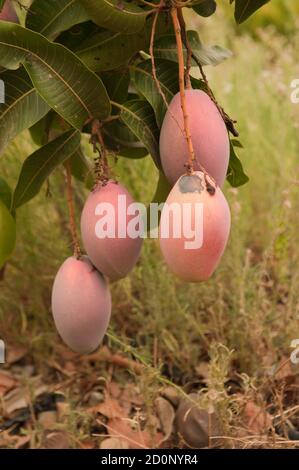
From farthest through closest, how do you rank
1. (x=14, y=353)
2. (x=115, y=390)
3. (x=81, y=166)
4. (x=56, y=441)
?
(x=14, y=353), (x=115, y=390), (x=56, y=441), (x=81, y=166)

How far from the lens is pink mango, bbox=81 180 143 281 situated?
0.75 metres

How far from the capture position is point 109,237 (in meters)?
0.76

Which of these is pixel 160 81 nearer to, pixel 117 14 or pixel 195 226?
pixel 117 14

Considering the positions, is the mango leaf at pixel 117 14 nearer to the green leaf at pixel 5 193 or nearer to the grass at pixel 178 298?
the green leaf at pixel 5 193

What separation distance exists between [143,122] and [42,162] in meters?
0.14

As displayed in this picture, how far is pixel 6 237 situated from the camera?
0.84 meters

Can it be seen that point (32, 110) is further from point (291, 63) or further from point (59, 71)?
point (291, 63)

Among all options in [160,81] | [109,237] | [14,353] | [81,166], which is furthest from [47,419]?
[160,81]

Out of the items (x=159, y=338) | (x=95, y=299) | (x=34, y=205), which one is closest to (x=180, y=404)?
(x=159, y=338)

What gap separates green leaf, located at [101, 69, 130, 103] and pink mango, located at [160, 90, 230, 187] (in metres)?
0.15

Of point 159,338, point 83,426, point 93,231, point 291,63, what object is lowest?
point 83,426

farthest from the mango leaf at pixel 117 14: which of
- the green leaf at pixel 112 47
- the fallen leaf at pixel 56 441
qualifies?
the fallen leaf at pixel 56 441

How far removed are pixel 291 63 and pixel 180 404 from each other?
4.15ft

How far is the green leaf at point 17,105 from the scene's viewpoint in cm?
78
